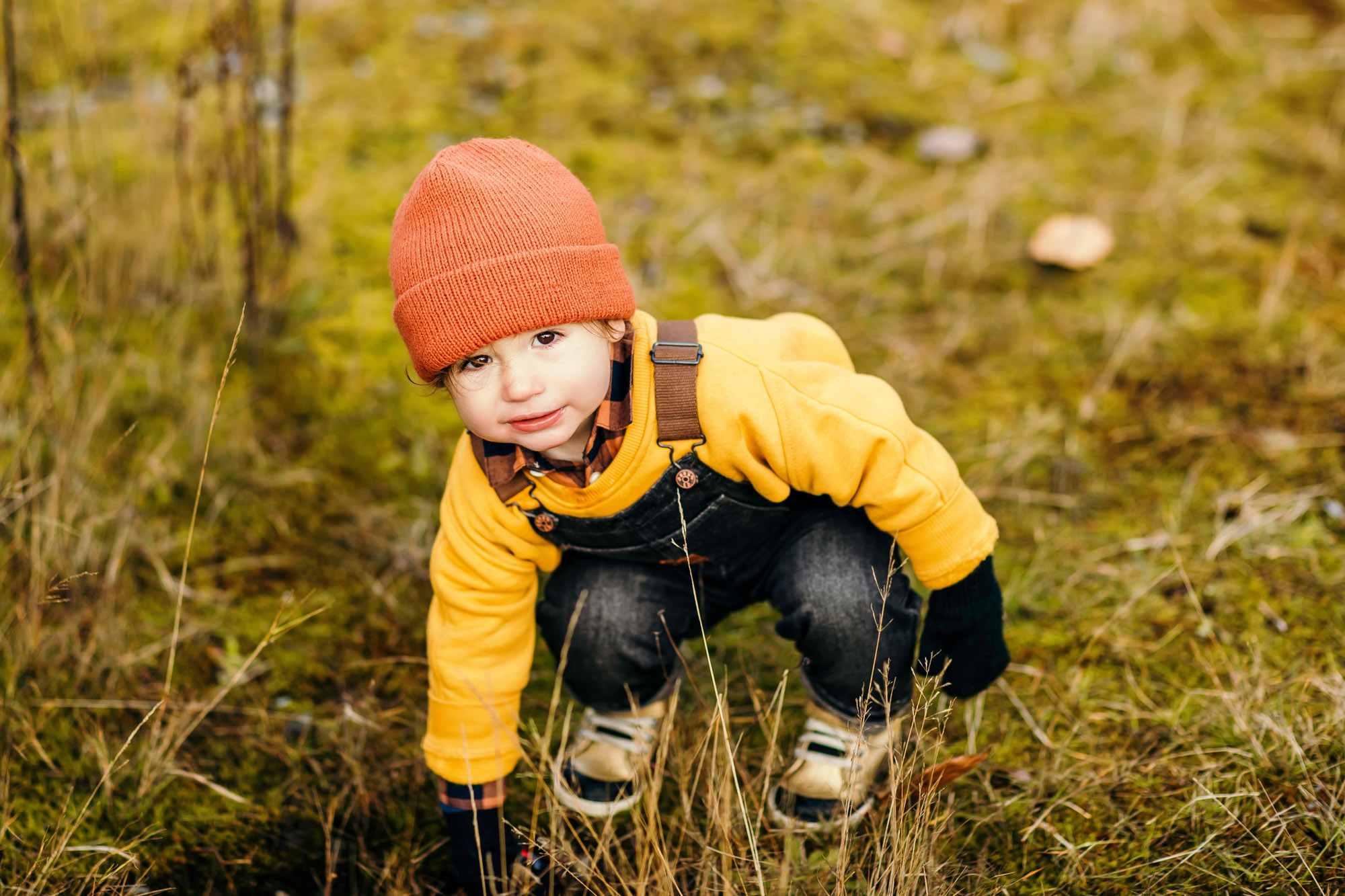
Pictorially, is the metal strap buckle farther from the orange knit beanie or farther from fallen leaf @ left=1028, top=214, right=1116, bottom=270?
fallen leaf @ left=1028, top=214, right=1116, bottom=270

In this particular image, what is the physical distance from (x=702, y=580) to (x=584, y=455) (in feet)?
1.36

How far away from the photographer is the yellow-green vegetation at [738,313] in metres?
1.79

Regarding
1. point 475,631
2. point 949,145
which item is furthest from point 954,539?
point 949,145

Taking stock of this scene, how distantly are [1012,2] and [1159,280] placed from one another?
2.13m

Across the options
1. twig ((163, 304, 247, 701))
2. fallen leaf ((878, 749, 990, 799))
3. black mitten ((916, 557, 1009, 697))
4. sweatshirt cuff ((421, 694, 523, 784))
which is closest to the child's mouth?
twig ((163, 304, 247, 701))

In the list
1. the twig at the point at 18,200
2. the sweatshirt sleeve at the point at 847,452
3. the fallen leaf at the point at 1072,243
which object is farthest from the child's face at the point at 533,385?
the fallen leaf at the point at 1072,243

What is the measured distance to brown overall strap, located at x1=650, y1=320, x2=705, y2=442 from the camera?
1.67m

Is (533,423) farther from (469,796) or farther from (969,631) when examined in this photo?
(969,631)

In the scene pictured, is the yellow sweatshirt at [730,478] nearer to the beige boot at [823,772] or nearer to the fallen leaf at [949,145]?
the beige boot at [823,772]

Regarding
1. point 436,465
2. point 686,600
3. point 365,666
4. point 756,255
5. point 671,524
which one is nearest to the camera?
point 671,524

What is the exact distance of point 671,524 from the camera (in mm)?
1805

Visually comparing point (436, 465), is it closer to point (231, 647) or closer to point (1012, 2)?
point (231, 647)

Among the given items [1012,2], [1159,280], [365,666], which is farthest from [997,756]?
[1012,2]

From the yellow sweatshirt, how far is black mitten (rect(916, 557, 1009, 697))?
48 mm
